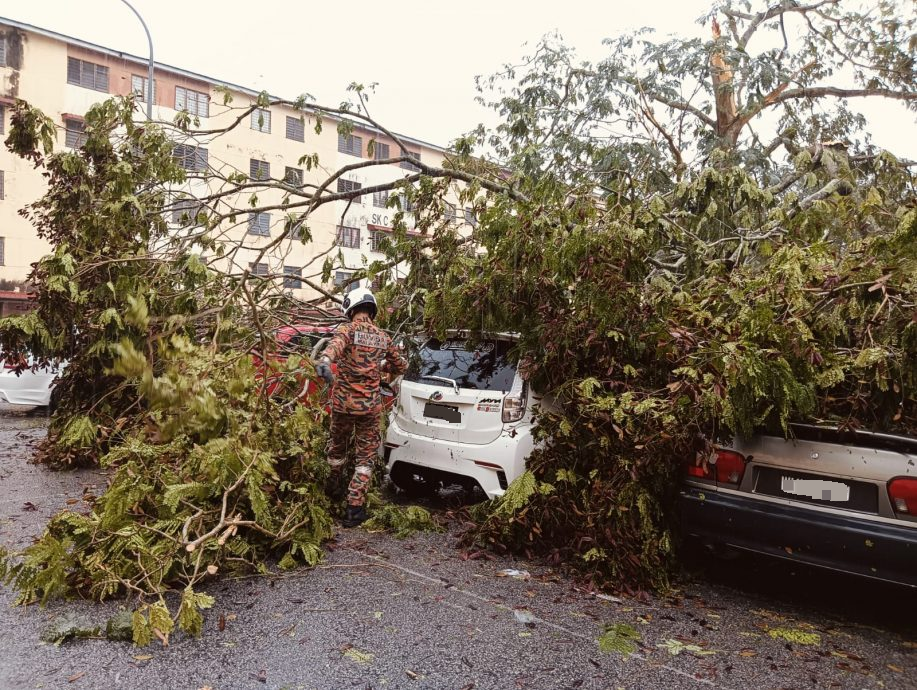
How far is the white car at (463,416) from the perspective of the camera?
17.2 ft

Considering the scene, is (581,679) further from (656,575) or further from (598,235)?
(598,235)

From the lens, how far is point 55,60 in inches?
1085

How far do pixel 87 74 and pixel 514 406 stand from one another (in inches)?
1179

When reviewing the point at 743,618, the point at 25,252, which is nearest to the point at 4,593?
the point at 743,618

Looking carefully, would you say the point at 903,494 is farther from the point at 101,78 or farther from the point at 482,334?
the point at 101,78

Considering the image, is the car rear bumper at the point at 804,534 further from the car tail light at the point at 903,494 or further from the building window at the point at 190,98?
the building window at the point at 190,98

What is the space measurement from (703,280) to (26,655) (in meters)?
4.99

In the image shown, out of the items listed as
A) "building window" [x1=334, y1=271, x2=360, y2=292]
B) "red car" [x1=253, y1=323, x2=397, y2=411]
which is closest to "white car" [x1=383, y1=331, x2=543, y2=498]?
"red car" [x1=253, y1=323, x2=397, y2=411]

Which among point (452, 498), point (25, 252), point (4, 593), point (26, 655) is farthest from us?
point (25, 252)

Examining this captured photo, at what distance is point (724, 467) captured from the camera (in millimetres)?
4203

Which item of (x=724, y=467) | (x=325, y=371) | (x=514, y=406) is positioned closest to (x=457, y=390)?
(x=514, y=406)

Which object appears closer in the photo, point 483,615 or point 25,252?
point 483,615

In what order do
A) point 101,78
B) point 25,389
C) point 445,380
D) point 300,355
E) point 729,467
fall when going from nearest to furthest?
point 729,467 → point 300,355 → point 445,380 → point 25,389 → point 101,78

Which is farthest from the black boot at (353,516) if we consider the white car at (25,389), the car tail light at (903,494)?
the white car at (25,389)
